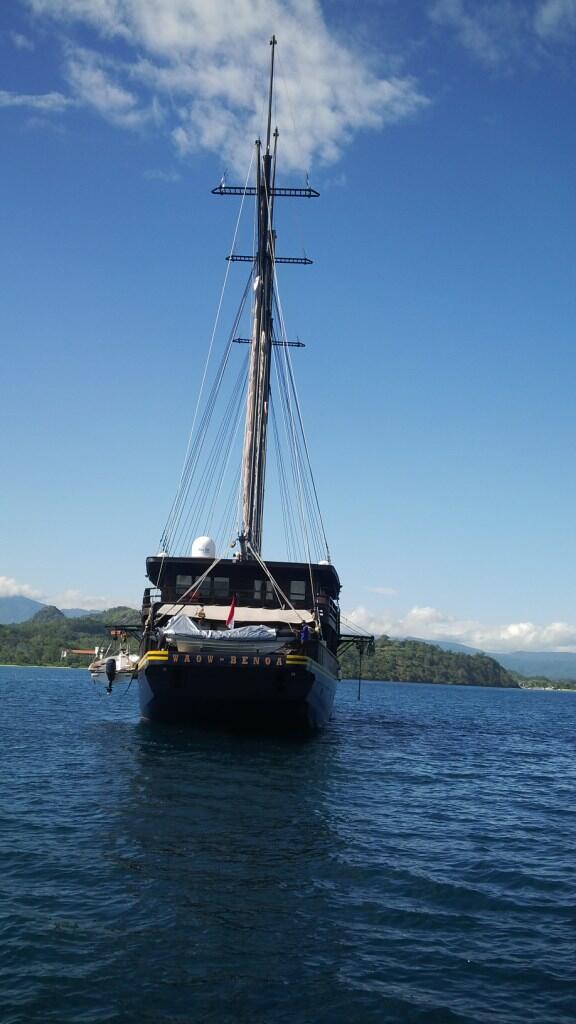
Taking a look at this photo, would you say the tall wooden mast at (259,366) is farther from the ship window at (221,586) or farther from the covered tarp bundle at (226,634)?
the covered tarp bundle at (226,634)

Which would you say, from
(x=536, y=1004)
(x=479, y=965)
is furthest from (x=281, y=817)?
(x=536, y=1004)

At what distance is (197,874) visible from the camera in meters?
13.4

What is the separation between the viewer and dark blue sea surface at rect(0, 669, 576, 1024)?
29.6 ft

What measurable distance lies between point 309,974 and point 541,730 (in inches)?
2069

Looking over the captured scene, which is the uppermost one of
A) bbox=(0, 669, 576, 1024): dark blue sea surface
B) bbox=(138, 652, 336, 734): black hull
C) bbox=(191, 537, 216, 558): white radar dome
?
bbox=(191, 537, 216, 558): white radar dome

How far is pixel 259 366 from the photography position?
4619cm

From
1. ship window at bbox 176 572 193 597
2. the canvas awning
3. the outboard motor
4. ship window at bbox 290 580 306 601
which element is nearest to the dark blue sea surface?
the canvas awning

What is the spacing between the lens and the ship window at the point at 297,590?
128 ft

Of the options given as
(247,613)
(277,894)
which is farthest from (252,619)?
(277,894)

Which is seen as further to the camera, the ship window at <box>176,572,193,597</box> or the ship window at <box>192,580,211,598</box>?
the ship window at <box>176,572,193,597</box>

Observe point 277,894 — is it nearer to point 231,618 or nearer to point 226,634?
point 226,634

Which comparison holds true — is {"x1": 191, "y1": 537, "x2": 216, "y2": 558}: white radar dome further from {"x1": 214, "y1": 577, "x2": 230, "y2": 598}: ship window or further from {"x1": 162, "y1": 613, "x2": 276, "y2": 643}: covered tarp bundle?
{"x1": 162, "y1": 613, "x2": 276, "y2": 643}: covered tarp bundle

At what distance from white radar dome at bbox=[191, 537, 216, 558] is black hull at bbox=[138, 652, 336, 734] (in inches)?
494

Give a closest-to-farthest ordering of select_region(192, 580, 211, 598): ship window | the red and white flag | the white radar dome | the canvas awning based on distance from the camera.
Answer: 1. the red and white flag
2. the canvas awning
3. select_region(192, 580, 211, 598): ship window
4. the white radar dome
